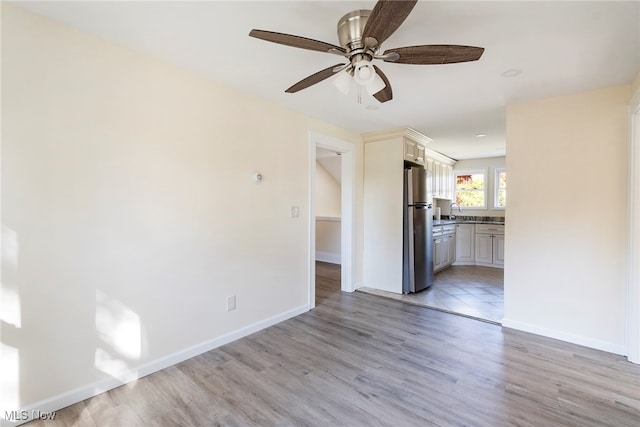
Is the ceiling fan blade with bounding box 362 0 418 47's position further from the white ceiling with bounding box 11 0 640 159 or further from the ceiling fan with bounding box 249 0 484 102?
the white ceiling with bounding box 11 0 640 159

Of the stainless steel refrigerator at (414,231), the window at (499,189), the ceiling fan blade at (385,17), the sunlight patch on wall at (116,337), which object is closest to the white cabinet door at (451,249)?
the window at (499,189)

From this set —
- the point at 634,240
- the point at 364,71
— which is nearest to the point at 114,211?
the point at 364,71

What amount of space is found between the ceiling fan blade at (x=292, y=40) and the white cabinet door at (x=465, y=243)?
Result: 5455 millimetres

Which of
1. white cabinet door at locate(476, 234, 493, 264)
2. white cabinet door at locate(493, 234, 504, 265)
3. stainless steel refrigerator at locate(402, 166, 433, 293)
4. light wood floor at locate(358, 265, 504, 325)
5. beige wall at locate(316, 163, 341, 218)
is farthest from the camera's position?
beige wall at locate(316, 163, 341, 218)

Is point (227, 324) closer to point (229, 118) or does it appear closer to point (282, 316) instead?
point (282, 316)

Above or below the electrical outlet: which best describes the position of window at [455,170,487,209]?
above

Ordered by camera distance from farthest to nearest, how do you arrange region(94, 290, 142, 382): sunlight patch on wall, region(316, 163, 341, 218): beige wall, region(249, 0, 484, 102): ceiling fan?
region(316, 163, 341, 218): beige wall → region(94, 290, 142, 382): sunlight patch on wall → region(249, 0, 484, 102): ceiling fan

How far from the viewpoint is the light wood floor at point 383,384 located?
1.66 meters

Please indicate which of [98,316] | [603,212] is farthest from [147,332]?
[603,212]

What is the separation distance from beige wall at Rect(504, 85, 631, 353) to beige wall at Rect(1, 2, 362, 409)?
262 cm

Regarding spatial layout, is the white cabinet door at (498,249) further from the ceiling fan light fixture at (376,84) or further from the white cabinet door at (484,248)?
the ceiling fan light fixture at (376,84)

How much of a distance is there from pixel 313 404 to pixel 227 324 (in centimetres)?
114

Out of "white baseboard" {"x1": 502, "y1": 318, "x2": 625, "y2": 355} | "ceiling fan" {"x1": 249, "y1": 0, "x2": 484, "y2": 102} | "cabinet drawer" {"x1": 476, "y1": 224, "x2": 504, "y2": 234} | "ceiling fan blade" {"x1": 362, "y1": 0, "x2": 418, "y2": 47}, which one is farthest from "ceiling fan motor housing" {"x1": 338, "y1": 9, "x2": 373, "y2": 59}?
"cabinet drawer" {"x1": 476, "y1": 224, "x2": 504, "y2": 234}

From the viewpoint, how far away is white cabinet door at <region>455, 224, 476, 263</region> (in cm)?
584
